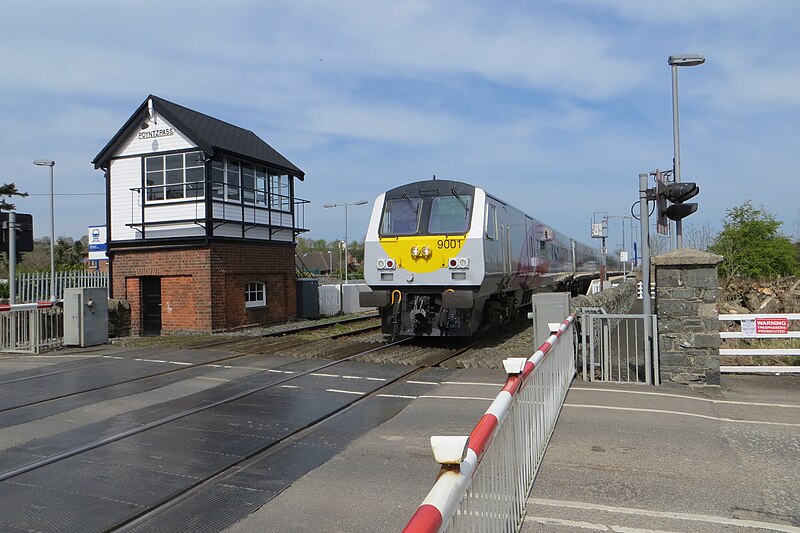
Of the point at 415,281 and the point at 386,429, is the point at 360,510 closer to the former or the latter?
the point at 386,429

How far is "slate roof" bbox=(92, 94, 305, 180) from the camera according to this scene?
60.4ft

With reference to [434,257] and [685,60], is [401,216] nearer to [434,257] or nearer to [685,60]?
[434,257]

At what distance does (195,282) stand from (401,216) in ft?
25.5

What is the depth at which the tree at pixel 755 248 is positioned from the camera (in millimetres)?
21797

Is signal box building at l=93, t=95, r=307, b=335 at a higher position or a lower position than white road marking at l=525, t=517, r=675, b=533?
higher

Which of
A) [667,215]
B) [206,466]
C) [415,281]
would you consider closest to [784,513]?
[206,466]

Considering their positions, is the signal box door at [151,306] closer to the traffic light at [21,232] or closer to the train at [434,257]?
the traffic light at [21,232]

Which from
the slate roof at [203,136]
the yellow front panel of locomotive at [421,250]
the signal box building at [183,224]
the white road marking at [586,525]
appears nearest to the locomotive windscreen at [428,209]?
the yellow front panel of locomotive at [421,250]

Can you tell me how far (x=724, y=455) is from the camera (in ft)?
18.2

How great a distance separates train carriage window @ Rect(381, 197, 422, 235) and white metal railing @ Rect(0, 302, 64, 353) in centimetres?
772

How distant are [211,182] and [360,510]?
1507 cm

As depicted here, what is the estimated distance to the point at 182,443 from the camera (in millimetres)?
6180

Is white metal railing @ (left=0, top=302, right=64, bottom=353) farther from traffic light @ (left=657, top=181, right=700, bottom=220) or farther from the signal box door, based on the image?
traffic light @ (left=657, top=181, right=700, bottom=220)

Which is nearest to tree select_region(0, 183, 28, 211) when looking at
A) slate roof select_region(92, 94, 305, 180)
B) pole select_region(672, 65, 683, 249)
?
slate roof select_region(92, 94, 305, 180)
